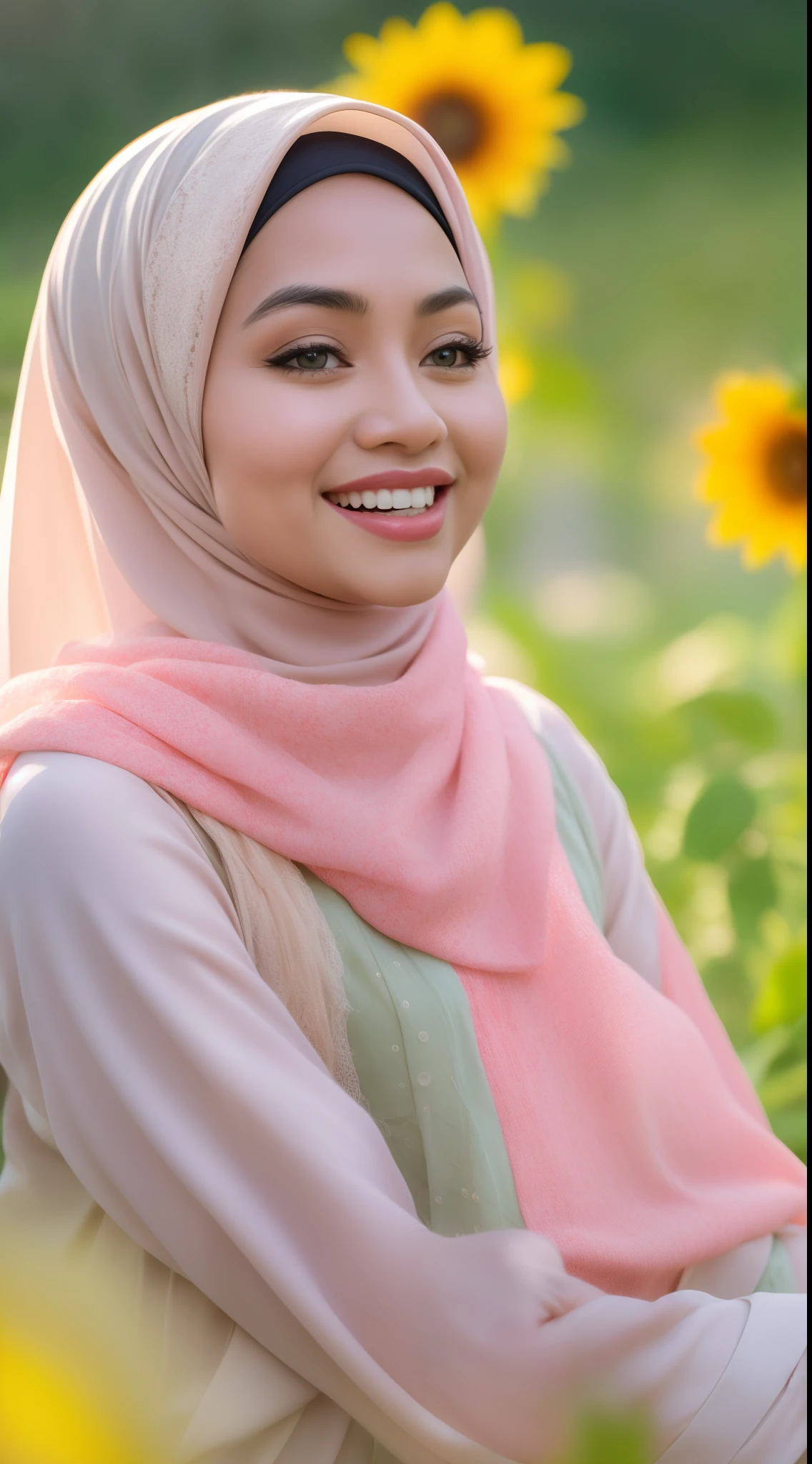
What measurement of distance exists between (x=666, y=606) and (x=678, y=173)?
0.51 m

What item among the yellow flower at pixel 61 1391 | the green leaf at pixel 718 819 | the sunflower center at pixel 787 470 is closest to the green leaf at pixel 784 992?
the green leaf at pixel 718 819

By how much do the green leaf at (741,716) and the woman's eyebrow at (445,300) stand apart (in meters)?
0.52

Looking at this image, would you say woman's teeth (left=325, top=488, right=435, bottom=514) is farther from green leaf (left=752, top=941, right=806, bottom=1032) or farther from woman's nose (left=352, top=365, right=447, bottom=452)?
green leaf (left=752, top=941, right=806, bottom=1032)

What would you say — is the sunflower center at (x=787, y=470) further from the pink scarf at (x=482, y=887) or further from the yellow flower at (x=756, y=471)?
the pink scarf at (x=482, y=887)

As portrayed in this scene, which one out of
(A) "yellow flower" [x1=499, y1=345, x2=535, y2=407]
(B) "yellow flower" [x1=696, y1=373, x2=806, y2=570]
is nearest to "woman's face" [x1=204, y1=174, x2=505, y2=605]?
(B) "yellow flower" [x1=696, y1=373, x2=806, y2=570]

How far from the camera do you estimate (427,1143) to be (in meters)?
0.75

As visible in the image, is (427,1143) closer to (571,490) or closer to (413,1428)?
(413,1428)

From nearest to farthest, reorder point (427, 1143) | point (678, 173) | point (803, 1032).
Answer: point (427, 1143) < point (678, 173) < point (803, 1032)

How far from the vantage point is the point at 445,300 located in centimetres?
77

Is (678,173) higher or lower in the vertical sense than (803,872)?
higher

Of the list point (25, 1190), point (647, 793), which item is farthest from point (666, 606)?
point (25, 1190)

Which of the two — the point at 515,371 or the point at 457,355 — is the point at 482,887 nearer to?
the point at 457,355

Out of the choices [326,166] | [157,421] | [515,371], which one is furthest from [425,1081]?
[515,371]

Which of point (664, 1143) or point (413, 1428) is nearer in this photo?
point (413, 1428)
